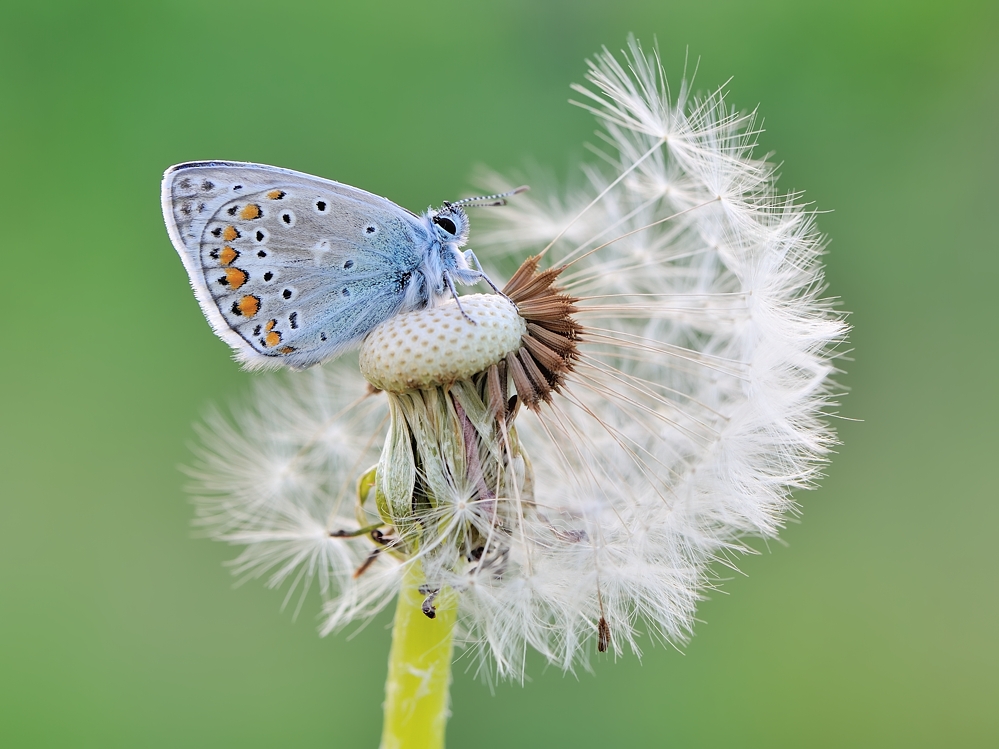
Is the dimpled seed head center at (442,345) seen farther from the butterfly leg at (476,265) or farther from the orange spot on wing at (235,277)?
the orange spot on wing at (235,277)

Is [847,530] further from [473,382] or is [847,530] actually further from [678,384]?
[473,382]

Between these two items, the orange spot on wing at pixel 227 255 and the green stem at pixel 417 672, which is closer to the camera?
the green stem at pixel 417 672

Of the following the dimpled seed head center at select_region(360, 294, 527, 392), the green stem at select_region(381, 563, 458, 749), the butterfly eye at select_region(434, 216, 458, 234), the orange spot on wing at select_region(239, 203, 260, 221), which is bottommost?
the green stem at select_region(381, 563, 458, 749)

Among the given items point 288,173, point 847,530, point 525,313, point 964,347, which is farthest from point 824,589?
point 288,173

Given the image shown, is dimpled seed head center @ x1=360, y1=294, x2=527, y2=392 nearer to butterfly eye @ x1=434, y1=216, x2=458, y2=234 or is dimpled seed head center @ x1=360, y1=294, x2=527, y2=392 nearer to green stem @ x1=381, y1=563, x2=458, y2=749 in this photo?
butterfly eye @ x1=434, y1=216, x2=458, y2=234

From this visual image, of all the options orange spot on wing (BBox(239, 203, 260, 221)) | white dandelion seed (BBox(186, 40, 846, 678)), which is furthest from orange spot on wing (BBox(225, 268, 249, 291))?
white dandelion seed (BBox(186, 40, 846, 678))

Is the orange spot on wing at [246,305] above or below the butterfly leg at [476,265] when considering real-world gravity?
below

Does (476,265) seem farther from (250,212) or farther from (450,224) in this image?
(250,212)

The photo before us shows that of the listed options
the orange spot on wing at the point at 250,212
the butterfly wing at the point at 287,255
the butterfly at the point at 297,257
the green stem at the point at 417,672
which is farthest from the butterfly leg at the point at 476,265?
the green stem at the point at 417,672
